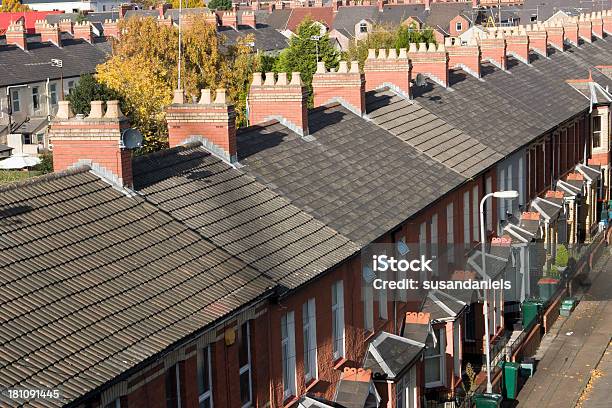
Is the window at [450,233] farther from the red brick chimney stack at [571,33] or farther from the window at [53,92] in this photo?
the window at [53,92]

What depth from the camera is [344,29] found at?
126688 millimetres

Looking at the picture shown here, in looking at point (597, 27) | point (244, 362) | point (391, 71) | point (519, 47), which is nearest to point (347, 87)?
point (391, 71)

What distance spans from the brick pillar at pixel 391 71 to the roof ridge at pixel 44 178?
1999 centimetres

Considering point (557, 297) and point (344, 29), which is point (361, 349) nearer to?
point (557, 297)

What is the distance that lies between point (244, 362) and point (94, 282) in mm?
3546

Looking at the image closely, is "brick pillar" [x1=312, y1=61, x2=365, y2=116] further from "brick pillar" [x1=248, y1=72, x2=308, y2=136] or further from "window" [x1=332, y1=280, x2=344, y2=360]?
"window" [x1=332, y1=280, x2=344, y2=360]

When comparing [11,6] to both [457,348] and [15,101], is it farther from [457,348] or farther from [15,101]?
[457,348]

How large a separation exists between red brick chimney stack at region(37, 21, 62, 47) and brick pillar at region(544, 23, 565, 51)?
3614 cm

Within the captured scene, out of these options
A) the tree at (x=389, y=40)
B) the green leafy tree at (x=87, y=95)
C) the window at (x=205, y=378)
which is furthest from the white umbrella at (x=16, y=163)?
the tree at (x=389, y=40)

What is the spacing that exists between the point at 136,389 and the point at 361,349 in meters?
9.37

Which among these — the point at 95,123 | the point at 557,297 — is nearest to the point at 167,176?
the point at 95,123

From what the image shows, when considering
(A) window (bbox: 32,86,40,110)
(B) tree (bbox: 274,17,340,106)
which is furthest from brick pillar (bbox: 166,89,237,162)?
(A) window (bbox: 32,86,40,110)

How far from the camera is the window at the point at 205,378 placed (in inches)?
690

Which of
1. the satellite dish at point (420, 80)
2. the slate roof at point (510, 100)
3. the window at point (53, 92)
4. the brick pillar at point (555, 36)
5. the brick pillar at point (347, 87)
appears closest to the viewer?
the brick pillar at point (347, 87)
